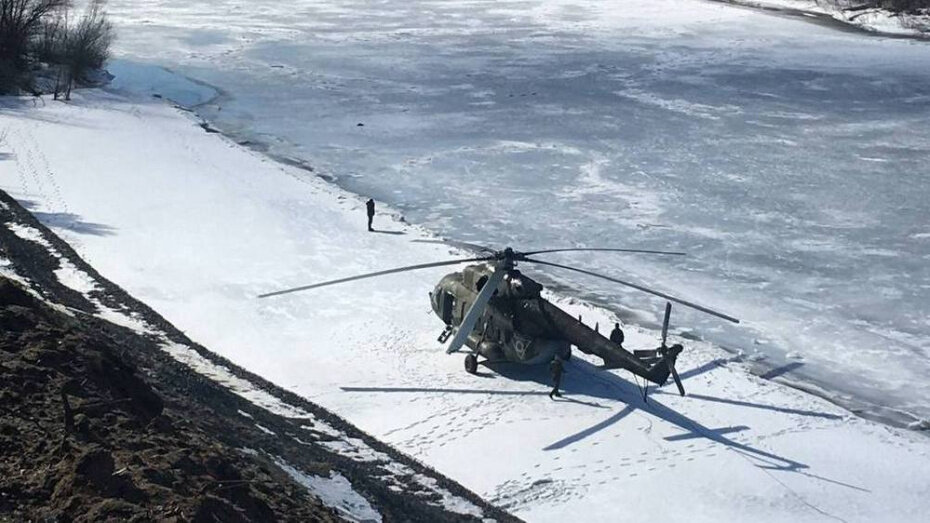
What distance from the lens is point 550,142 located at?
2969cm

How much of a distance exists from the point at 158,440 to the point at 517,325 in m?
6.24

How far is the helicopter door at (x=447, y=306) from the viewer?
1617 cm

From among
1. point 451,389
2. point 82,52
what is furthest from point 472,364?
point 82,52

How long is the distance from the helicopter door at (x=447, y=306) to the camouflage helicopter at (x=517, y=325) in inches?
0.6

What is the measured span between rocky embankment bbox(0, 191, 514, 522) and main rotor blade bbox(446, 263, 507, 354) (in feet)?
5.32

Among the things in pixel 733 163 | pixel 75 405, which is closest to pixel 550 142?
pixel 733 163

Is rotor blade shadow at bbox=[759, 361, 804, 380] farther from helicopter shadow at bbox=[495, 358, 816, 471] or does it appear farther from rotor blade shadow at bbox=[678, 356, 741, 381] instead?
helicopter shadow at bbox=[495, 358, 816, 471]

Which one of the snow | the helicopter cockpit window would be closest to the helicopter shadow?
the helicopter cockpit window

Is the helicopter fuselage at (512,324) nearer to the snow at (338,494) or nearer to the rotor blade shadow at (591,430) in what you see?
the rotor blade shadow at (591,430)

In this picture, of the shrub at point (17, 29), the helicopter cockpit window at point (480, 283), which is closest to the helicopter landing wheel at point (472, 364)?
the helicopter cockpit window at point (480, 283)

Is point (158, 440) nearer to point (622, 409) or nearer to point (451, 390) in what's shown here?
point (451, 390)

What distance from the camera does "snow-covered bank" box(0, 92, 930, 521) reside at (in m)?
12.8

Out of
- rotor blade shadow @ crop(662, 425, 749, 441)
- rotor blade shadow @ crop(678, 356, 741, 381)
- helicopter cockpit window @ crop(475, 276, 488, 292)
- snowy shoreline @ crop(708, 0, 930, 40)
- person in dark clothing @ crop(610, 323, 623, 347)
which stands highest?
snowy shoreline @ crop(708, 0, 930, 40)

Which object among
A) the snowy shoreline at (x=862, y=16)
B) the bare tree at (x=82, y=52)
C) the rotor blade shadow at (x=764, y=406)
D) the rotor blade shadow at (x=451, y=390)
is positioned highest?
the snowy shoreline at (x=862, y=16)
